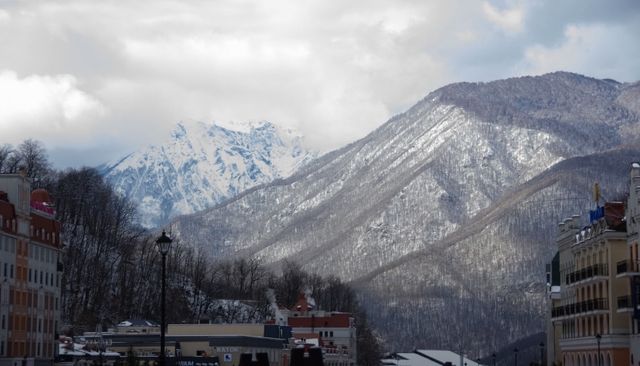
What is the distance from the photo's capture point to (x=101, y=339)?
158m

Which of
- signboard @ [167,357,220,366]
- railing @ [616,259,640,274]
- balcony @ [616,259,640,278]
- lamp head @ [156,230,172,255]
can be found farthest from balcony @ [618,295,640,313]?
signboard @ [167,357,220,366]

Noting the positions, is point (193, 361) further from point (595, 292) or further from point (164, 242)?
point (164, 242)

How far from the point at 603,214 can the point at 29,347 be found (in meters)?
55.1

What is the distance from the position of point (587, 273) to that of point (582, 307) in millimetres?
3865

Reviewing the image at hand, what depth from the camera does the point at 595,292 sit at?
4505 inches

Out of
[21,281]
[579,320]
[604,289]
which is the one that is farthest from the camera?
[21,281]

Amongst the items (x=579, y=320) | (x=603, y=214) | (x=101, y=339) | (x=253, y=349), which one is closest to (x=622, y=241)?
(x=603, y=214)

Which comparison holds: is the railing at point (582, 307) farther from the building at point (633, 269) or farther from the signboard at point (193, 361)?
the signboard at point (193, 361)

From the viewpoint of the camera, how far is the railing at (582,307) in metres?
112

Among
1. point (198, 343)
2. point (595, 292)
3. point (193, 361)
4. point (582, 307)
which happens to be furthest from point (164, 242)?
point (198, 343)

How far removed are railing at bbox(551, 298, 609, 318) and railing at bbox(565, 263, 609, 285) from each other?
2.05 meters

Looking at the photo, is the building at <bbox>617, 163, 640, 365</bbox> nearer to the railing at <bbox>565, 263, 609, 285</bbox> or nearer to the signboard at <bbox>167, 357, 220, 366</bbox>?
the railing at <bbox>565, 263, 609, 285</bbox>

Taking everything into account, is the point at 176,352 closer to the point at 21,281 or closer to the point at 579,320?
the point at 21,281

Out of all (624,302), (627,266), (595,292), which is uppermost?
(627,266)
